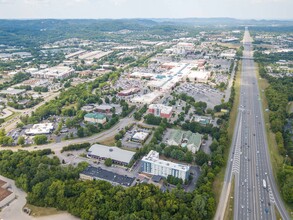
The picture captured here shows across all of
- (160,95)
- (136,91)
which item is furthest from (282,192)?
(136,91)

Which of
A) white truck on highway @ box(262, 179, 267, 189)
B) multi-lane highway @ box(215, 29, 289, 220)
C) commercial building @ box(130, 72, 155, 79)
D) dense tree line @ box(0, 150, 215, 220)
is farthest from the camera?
commercial building @ box(130, 72, 155, 79)

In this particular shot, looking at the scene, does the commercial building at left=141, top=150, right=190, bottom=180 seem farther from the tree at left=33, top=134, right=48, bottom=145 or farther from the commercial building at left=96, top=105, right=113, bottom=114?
the commercial building at left=96, top=105, right=113, bottom=114

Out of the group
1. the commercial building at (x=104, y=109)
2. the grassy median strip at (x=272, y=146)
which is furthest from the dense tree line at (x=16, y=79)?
the grassy median strip at (x=272, y=146)

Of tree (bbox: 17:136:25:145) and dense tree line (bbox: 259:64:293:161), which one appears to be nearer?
dense tree line (bbox: 259:64:293:161)

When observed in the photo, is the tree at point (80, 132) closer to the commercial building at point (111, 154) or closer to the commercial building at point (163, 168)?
the commercial building at point (111, 154)

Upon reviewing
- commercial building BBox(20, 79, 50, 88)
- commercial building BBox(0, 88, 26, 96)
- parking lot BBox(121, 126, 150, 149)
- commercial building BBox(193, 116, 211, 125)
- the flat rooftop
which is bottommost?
commercial building BBox(20, 79, 50, 88)

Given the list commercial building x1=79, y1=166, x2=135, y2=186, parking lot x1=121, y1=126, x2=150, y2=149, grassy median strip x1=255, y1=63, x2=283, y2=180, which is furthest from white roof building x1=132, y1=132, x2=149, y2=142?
grassy median strip x1=255, y1=63, x2=283, y2=180
